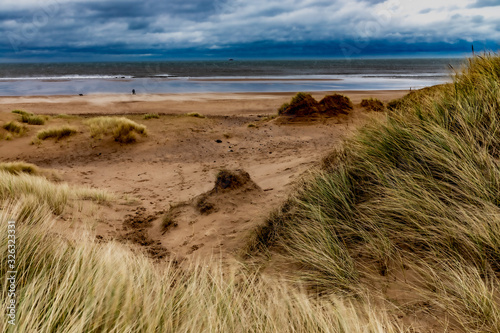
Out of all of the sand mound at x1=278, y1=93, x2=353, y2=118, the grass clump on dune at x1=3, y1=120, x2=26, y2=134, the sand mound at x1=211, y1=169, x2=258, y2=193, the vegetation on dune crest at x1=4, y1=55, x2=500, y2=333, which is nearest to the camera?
the vegetation on dune crest at x1=4, y1=55, x2=500, y2=333

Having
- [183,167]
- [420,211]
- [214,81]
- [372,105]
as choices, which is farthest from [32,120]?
[214,81]

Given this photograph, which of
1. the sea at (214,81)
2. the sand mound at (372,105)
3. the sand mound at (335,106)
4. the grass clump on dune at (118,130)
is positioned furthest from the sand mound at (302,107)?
the grass clump on dune at (118,130)

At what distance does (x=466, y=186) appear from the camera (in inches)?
119

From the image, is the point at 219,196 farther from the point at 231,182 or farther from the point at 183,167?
the point at 183,167

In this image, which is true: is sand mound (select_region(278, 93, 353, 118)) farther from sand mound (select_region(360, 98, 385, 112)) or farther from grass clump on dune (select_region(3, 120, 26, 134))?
grass clump on dune (select_region(3, 120, 26, 134))

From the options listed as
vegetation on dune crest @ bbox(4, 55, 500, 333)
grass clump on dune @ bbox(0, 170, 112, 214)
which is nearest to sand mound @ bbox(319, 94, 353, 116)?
vegetation on dune crest @ bbox(4, 55, 500, 333)

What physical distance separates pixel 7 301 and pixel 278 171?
5346 mm

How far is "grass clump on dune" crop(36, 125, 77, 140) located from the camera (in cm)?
1177

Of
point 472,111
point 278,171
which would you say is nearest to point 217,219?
point 278,171

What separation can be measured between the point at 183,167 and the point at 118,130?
12.6ft

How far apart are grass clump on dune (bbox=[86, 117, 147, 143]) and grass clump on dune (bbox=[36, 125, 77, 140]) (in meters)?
0.74

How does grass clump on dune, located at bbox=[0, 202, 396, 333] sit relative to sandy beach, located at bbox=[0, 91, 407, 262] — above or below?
above

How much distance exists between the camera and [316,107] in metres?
14.7

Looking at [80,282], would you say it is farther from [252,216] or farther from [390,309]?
[252,216]
